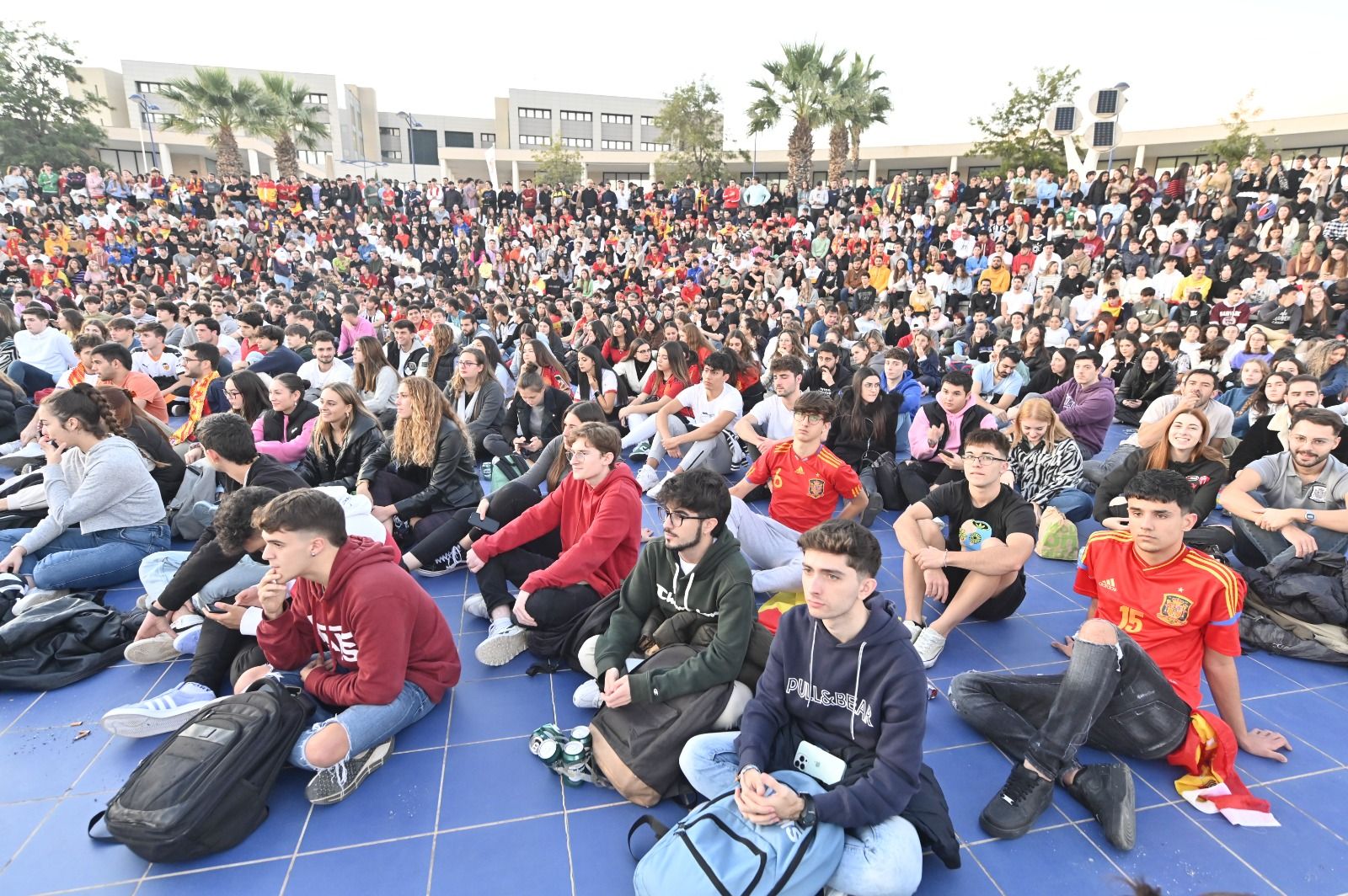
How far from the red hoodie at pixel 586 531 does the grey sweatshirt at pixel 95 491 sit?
211 centimetres

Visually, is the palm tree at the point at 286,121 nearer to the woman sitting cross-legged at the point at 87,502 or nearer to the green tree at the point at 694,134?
the green tree at the point at 694,134

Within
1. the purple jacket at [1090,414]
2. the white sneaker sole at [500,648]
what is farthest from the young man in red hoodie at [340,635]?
the purple jacket at [1090,414]

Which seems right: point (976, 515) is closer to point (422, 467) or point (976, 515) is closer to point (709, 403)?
point (709, 403)

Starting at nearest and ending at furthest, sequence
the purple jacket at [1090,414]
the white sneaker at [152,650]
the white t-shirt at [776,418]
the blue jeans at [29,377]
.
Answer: the white sneaker at [152,650], the white t-shirt at [776,418], the purple jacket at [1090,414], the blue jeans at [29,377]

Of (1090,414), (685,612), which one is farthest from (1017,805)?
(1090,414)

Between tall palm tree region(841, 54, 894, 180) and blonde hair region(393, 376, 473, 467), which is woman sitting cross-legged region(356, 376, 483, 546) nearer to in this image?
blonde hair region(393, 376, 473, 467)

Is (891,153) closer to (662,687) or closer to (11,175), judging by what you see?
(11,175)

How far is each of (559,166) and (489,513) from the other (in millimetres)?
34630

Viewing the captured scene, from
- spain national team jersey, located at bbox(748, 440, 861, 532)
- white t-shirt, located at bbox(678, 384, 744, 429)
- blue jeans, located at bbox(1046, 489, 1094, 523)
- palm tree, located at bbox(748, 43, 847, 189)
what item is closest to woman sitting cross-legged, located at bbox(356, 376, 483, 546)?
spain national team jersey, located at bbox(748, 440, 861, 532)

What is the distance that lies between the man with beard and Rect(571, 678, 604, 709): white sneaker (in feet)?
12.2

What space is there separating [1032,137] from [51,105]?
1554 inches

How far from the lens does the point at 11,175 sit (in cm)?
1881

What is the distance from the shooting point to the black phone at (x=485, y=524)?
14.4 ft

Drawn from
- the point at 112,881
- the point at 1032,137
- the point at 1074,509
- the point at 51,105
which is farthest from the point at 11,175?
the point at 1032,137
